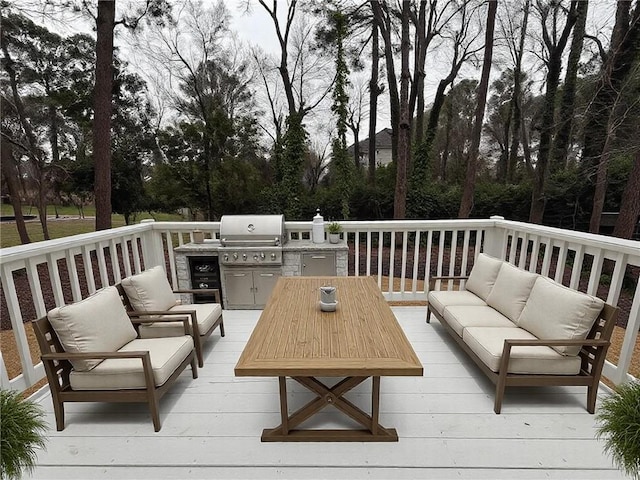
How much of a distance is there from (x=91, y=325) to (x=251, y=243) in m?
1.81

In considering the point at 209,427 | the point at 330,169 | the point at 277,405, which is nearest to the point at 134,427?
the point at 209,427

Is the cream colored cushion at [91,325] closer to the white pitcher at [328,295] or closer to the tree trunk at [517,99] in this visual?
the white pitcher at [328,295]

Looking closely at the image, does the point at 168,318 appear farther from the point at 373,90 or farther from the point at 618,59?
the point at 373,90

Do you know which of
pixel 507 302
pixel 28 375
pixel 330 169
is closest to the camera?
pixel 28 375

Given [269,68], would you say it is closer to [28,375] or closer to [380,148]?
[380,148]

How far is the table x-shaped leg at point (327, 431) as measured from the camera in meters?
1.68

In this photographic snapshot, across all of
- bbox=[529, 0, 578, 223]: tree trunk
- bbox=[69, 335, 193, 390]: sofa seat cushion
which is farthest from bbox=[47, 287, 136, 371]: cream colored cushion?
bbox=[529, 0, 578, 223]: tree trunk

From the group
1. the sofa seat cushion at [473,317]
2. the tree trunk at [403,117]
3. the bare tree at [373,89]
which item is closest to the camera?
the sofa seat cushion at [473,317]

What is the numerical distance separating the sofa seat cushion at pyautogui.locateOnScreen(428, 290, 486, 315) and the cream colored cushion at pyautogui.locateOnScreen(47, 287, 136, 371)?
2506 millimetres

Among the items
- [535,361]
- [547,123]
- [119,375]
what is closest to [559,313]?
[535,361]

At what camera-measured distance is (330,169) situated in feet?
45.0

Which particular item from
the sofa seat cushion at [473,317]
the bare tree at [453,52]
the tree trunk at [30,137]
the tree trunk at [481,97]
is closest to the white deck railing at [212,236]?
the sofa seat cushion at [473,317]

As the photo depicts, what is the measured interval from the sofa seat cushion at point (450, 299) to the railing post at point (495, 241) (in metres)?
1.04

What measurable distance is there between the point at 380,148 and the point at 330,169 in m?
6.92
